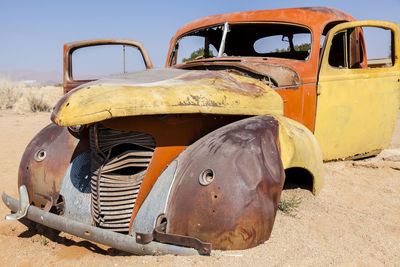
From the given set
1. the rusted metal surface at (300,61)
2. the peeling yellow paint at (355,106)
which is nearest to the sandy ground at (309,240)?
the peeling yellow paint at (355,106)

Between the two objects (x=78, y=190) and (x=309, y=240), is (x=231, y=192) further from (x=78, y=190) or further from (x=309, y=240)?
(x=78, y=190)

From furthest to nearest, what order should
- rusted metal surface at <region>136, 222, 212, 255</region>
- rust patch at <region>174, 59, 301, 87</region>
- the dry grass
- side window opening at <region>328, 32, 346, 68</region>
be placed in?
the dry grass < side window opening at <region>328, 32, 346, 68</region> < rust patch at <region>174, 59, 301, 87</region> < rusted metal surface at <region>136, 222, 212, 255</region>

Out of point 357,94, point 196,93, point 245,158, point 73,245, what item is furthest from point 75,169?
point 357,94

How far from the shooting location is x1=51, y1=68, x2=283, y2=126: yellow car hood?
210 cm

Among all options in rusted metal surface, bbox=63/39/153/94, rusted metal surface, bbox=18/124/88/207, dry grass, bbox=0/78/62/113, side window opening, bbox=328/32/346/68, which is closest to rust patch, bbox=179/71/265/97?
rusted metal surface, bbox=18/124/88/207

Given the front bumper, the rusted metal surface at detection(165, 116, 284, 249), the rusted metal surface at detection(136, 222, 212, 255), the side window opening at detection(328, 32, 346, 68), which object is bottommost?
the front bumper

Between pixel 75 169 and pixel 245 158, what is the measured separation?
4.51 feet

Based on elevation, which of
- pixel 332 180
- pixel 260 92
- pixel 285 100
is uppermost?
pixel 260 92

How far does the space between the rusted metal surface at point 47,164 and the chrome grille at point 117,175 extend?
56 centimetres

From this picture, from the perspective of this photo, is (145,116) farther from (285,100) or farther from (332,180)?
(332,180)

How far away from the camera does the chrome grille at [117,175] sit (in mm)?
2469

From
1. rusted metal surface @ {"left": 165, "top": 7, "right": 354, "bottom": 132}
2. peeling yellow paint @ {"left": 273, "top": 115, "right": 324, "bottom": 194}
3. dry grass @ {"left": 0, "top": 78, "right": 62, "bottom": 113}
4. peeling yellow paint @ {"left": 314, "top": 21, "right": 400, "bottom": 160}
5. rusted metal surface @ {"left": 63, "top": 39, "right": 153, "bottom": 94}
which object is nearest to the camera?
peeling yellow paint @ {"left": 273, "top": 115, "right": 324, "bottom": 194}

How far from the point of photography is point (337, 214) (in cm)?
298

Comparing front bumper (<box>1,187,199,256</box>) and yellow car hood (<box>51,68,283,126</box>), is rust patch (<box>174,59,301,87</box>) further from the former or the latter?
front bumper (<box>1,187,199,256</box>)
